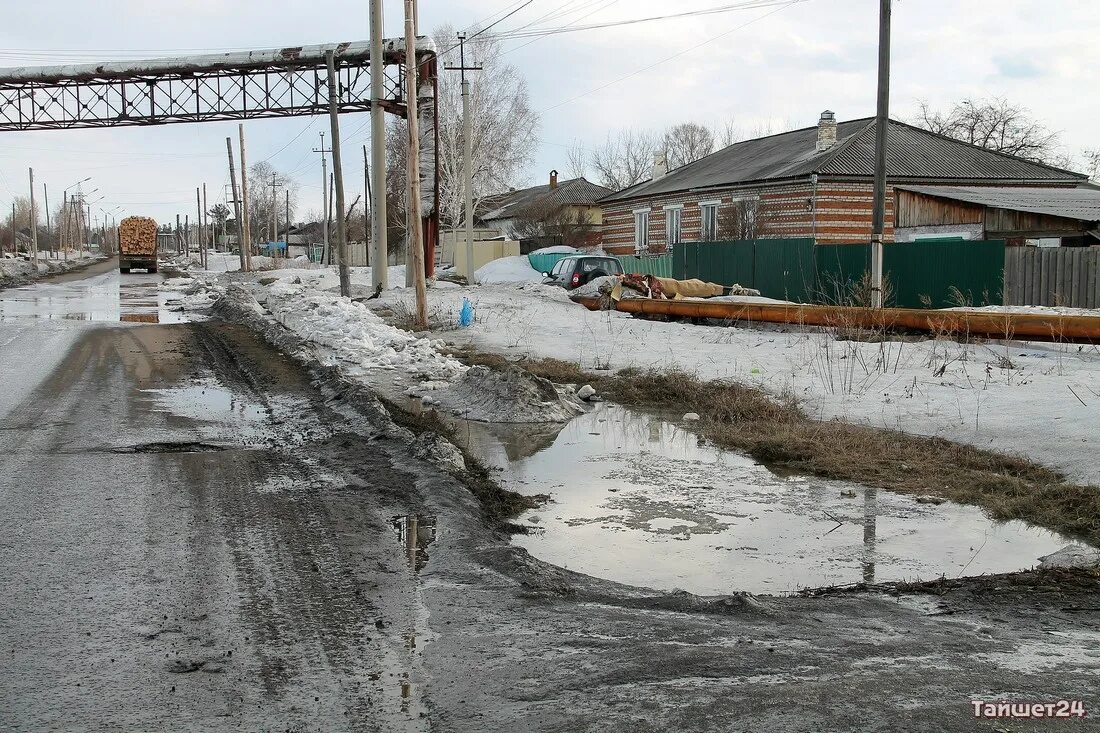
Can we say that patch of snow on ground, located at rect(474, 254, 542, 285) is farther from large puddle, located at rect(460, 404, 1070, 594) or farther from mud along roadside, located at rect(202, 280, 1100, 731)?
mud along roadside, located at rect(202, 280, 1100, 731)

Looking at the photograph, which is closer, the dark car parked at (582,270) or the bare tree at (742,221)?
the dark car parked at (582,270)

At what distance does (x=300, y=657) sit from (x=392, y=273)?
3850cm

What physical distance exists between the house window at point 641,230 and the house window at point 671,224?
6.56 ft

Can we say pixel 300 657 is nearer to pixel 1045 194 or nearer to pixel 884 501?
pixel 884 501

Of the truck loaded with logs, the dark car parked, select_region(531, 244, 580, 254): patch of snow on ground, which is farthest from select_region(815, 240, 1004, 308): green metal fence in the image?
the truck loaded with logs

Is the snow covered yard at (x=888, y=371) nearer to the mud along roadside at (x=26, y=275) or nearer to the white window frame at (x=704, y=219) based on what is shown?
the white window frame at (x=704, y=219)

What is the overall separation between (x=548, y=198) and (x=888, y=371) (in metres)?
49.6

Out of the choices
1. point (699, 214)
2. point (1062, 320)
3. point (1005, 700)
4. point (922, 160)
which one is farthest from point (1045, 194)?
point (1005, 700)

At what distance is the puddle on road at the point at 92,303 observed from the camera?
22.9 m

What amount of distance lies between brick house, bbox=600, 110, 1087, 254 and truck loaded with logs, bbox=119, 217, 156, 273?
1320 inches

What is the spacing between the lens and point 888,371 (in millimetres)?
12180

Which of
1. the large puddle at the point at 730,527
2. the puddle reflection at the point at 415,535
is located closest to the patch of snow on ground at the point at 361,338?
the large puddle at the point at 730,527

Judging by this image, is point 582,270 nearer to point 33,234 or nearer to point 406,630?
point 406,630

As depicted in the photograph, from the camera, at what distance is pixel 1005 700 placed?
3.52 m
